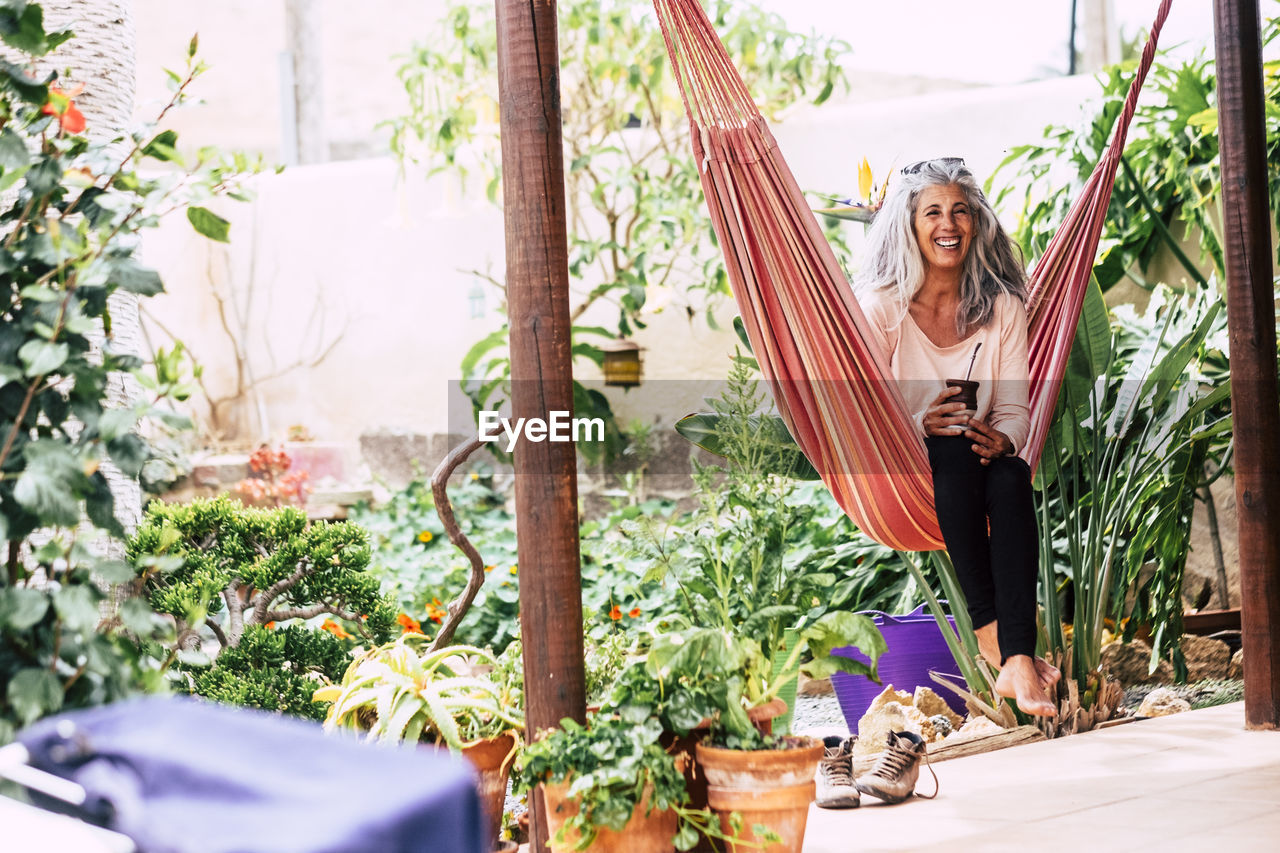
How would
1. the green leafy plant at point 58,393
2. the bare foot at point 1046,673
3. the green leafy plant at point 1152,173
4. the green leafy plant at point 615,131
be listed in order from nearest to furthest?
1. the green leafy plant at point 58,393
2. the bare foot at point 1046,673
3. the green leafy plant at point 1152,173
4. the green leafy plant at point 615,131

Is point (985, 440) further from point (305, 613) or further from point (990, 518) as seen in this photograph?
point (305, 613)

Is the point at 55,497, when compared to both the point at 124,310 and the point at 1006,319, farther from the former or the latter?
the point at 1006,319

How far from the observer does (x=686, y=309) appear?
4.89 metres

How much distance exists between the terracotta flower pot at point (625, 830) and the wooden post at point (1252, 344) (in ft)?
5.27

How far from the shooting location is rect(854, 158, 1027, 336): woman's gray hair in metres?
2.50

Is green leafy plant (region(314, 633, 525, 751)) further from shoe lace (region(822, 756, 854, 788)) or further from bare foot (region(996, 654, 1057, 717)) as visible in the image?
bare foot (region(996, 654, 1057, 717))

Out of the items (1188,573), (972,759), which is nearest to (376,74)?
(1188,573)

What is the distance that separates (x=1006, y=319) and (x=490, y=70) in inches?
118

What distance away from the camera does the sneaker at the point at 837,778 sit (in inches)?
87.7

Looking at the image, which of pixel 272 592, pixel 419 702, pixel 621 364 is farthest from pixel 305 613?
→ pixel 621 364

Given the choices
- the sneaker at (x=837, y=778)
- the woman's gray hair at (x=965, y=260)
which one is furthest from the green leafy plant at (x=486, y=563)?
the woman's gray hair at (x=965, y=260)

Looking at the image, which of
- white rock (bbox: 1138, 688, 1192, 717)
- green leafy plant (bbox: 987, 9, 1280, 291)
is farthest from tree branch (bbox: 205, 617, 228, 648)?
green leafy plant (bbox: 987, 9, 1280, 291)

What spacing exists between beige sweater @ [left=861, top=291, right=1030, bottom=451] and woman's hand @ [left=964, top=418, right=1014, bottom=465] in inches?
0.8

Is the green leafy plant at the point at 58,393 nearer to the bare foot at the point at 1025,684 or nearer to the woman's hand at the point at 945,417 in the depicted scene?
the woman's hand at the point at 945,417
